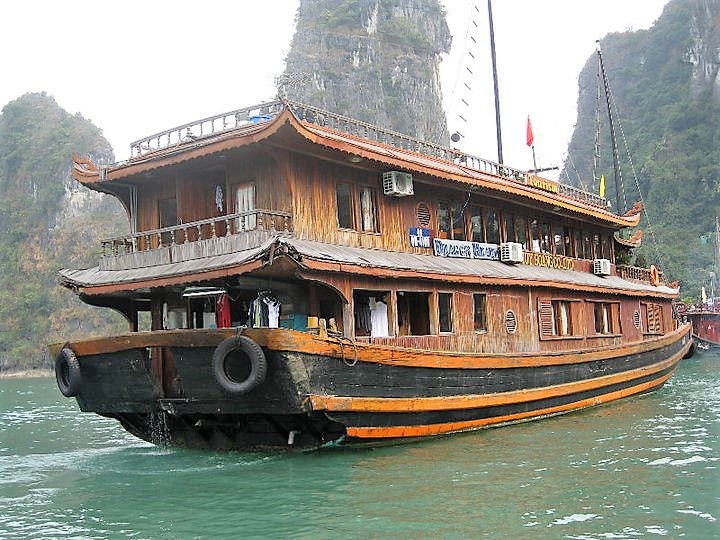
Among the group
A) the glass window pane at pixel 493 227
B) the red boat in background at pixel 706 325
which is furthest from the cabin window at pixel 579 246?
the red boat in background at pixel 706 325

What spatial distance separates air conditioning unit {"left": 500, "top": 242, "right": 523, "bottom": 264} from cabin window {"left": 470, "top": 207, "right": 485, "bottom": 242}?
0.40m

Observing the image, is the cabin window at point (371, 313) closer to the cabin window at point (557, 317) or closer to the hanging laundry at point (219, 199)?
the hanging laundry at point (219, 199)

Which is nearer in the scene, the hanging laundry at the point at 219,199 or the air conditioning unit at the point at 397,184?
the hanging laundry at the point at 219,199

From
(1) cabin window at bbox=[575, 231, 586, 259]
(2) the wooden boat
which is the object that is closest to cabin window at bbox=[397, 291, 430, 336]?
(2) the wooden boat

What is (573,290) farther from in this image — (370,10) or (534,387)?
(370,10)

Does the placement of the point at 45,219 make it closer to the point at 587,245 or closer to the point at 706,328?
the point at 706,328

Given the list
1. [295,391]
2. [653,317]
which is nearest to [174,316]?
[295,391]

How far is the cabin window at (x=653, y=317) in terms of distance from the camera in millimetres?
18875

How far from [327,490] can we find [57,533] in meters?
2.60

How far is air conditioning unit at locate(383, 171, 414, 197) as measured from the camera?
11.8 metres

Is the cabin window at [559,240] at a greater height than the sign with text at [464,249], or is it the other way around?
the cabin window at [559,240]

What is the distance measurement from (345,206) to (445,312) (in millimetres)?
2330

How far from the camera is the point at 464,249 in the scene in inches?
530

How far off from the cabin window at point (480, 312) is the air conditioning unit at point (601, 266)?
227 inches
